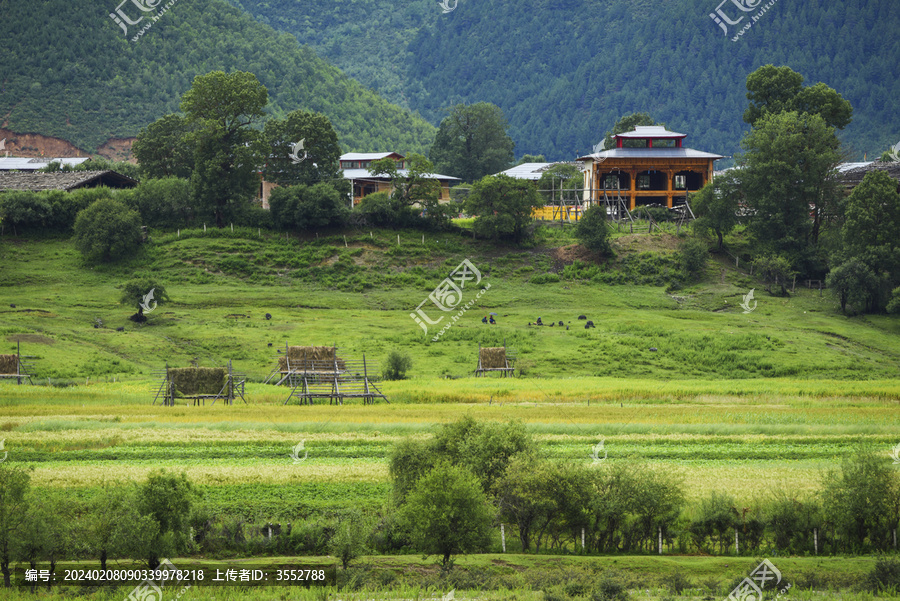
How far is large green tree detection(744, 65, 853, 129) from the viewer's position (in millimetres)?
105250

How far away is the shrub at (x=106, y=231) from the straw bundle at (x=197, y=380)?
38.1 meters

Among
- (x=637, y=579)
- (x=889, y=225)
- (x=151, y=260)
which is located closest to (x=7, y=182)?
(x=151, y=260)

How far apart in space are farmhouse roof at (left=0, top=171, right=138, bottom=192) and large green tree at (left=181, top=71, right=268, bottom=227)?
39.4ft

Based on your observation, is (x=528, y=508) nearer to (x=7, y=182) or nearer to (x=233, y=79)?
(x=233, y=79)

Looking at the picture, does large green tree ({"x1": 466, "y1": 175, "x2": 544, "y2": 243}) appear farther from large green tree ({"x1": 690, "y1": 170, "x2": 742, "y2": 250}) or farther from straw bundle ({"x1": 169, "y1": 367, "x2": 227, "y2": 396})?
straw bundle ({"x1": 169, "y1": 367, "x2": 227, "y2": 396})

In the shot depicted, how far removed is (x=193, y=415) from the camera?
167 ft

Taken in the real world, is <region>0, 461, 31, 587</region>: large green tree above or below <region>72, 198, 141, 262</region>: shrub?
below

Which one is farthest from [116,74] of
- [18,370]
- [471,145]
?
[18,370]

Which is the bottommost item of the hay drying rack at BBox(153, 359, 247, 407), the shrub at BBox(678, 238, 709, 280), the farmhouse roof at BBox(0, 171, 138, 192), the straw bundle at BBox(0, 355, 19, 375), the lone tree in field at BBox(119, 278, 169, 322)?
the hay drying rack at BBox(153, 359, 247, 407)

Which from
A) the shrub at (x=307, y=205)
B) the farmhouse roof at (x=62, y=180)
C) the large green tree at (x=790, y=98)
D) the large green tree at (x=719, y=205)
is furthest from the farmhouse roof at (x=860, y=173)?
the farmhouse roof at (x=62, y=180)

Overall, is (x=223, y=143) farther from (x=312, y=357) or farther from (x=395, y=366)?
(x=312, y=357)

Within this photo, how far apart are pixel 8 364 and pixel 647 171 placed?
75486 millimetres

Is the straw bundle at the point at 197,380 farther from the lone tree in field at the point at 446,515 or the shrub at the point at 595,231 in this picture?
the shrub at the point at 595,231

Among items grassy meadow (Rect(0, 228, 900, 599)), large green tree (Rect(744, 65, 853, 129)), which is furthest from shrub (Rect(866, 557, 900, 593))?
large green tree (Rect(744, 65, 853, 129))
